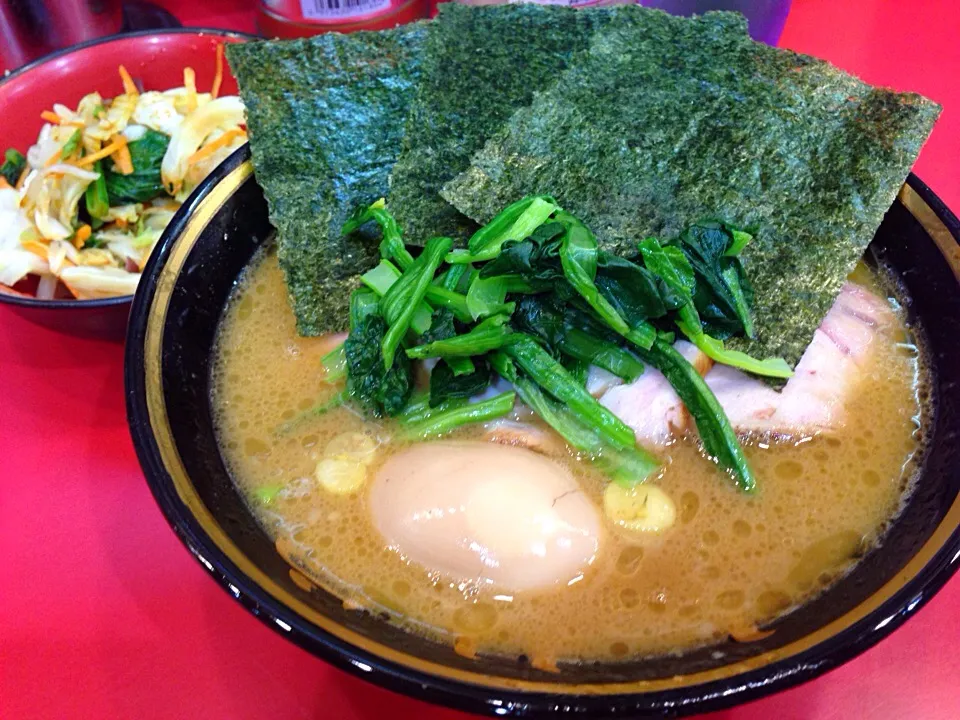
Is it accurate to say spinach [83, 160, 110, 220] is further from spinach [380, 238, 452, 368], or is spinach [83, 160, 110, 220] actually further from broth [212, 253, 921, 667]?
spinach [380, 238, 452, 368]

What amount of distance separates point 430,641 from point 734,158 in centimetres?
88

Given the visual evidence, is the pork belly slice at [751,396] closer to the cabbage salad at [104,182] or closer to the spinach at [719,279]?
the spinach at [719,279]

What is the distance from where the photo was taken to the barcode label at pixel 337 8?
1.71 metres

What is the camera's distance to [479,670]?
79 cm

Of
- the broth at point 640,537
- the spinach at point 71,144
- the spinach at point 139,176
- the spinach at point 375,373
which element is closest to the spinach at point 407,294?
the spinach at point 375,373

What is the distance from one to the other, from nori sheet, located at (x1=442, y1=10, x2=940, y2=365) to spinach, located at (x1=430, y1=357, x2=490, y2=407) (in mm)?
269

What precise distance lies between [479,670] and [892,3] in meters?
2.37

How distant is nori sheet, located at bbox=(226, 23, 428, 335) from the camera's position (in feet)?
4.01

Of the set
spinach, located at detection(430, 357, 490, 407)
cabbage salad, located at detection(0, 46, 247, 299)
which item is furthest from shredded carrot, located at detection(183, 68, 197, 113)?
spinach, located at detection(430, 357, 490, 407)

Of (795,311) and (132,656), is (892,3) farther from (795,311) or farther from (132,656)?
(132,656)

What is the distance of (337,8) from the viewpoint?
172 centimetres

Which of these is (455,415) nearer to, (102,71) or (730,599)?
(730,599)

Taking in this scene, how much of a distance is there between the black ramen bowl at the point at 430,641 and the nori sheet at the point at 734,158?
0.13 meters

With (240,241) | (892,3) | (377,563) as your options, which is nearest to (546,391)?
(377,563)
